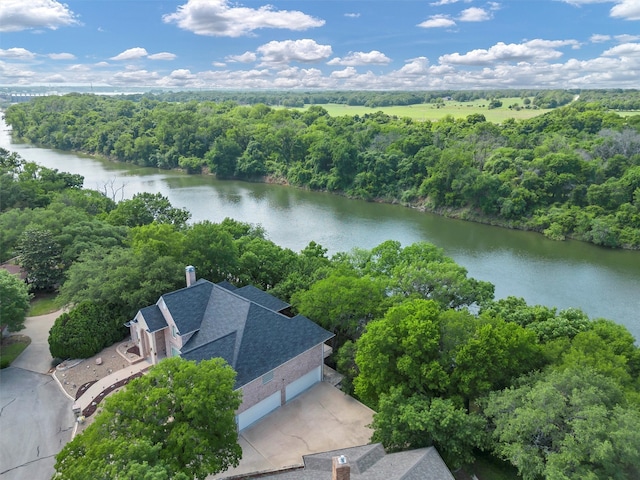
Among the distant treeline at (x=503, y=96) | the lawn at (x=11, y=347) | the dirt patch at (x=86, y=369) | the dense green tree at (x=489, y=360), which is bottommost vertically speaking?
the lawn at (x=11, y=347)

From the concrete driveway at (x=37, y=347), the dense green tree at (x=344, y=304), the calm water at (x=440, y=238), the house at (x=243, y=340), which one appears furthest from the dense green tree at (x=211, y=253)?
the calm water at (x=440, y=238)

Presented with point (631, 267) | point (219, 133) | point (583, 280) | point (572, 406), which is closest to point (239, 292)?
point (572, 406)

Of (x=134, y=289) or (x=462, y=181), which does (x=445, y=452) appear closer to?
(x=134, y=289)

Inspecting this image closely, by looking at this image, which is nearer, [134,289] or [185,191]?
[134,289]

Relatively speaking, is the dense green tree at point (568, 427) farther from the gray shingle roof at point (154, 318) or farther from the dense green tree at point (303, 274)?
the gray shingle roof at point (154, 318)

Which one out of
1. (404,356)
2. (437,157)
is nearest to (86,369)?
(404,356)

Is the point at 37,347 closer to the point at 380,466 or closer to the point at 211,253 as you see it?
the point at 211,253

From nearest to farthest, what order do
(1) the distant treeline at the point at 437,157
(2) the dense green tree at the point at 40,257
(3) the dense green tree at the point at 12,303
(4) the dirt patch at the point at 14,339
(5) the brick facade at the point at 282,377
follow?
(5) the brick facade at the point at 282,377, (3) the dense green tree at the point at 12,303, (4) the dirt patch at the point at 14,339, (2) the dense green tree at the point at 40,257, (1) the distant treeline at the point at 437,157
